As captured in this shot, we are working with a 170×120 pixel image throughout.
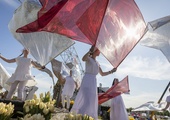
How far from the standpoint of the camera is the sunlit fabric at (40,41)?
522cm

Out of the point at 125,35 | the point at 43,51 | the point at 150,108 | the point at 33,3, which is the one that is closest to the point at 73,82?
the point at 150,108

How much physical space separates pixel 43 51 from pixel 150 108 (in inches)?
357

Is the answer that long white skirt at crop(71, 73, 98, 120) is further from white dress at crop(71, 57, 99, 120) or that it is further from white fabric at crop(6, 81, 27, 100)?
white fabric at crop(6, 81, 27, 100)

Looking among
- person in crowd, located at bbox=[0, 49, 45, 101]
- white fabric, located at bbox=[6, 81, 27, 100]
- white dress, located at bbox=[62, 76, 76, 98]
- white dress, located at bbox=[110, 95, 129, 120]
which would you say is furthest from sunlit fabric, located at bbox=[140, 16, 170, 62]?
white dress, located at bbox=[62, 76, 76, 98]

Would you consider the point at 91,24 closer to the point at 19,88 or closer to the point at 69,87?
the point at 19,88

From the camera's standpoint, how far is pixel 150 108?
A: 12758 mm

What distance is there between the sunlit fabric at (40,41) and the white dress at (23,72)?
680mm

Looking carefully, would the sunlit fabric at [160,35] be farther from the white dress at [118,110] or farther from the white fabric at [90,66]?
the white fabric at [90,66]

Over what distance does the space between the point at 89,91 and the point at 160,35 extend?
121 inches

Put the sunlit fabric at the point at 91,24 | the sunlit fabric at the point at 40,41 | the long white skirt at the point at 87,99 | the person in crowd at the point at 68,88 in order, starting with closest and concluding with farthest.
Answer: the sunlit fabric at the point at 91,24
the long white skirt at the point at 87,99
the sunlit fabric at the point at 40,41
the person in crowd at the point at 68,88

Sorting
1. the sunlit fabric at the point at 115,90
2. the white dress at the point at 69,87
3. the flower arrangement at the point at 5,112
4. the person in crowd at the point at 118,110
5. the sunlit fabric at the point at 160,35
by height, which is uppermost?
the sunlit fabric at the point at 160,35

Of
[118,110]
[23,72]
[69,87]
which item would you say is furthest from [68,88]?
[23,72]

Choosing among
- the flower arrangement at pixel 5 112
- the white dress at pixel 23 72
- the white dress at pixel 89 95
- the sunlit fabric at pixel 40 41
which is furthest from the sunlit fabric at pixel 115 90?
the flower arrangement at pixel 5 112

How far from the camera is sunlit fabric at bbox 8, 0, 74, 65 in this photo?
17.1 ft
